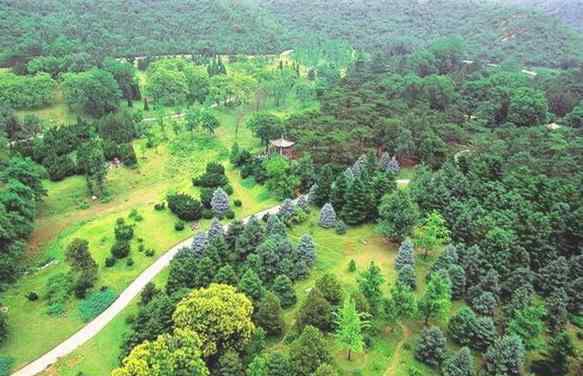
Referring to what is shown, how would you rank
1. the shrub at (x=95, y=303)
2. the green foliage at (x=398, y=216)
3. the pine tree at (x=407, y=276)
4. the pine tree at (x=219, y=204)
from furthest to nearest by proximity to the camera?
the pine tree at (x=219, y=204) → the green foliage at (x=398, y=216) → the pine tree at (x=407, y=276) → the shrub at (x=95, y=303)

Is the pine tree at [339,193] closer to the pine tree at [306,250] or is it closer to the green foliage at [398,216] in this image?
the green foliage at [398,216]

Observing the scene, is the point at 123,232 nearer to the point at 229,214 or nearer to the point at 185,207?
the point at 185,207

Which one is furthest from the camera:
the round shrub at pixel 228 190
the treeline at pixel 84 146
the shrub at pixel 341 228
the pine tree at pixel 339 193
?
the treeline at pixel 84 146

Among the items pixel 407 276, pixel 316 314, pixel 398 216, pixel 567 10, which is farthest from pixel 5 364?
pixel 567 10

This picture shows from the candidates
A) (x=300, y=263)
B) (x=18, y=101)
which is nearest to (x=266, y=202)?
(x=300, y=263)

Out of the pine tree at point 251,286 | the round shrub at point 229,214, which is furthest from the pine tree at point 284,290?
the round shrub at point 229,214

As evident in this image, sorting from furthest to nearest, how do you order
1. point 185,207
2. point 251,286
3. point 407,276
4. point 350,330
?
point 185,207 < point 407,276 < point 251,286 < point 350,330

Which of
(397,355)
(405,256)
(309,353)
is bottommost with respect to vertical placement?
(397,355)
